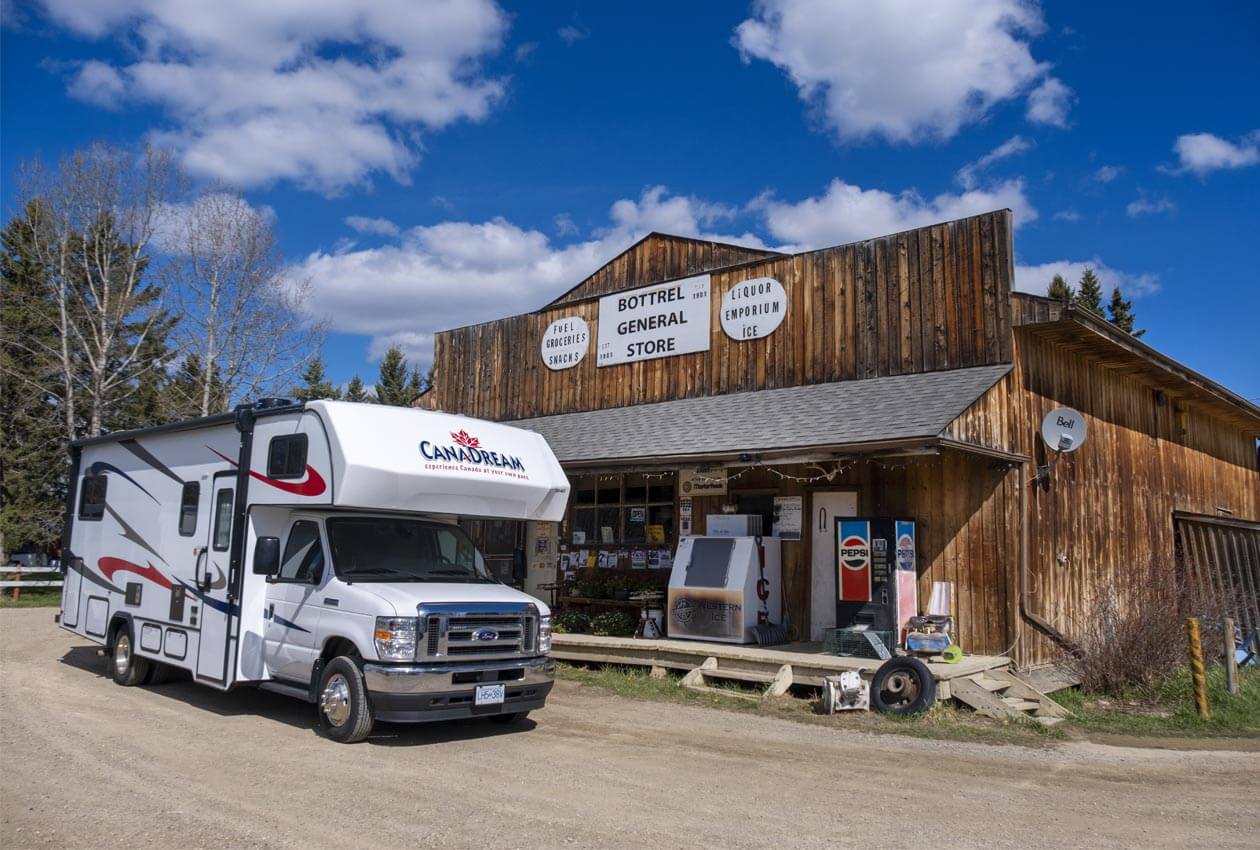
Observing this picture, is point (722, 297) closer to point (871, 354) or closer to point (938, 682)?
point (871, 354)

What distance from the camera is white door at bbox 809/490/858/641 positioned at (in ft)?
42.0

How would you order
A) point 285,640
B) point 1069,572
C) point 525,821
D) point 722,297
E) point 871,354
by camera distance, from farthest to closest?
1. point 722,297
2. point 871,354
3. point 1069,572
4. point 285,640
5. point 525,821

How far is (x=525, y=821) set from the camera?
5812 mm

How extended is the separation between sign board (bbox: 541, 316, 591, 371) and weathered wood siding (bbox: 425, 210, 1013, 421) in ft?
0.53

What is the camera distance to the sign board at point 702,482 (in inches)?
559

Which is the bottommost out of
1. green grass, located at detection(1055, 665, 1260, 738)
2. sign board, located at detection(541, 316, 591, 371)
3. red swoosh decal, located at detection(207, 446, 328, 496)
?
green grass, located at detection(1055, 665, 1260, 738)

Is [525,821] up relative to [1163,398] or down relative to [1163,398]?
down

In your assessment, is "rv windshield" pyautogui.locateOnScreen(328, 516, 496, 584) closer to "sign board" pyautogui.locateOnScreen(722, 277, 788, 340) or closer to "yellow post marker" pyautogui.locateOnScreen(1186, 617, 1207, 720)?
"sign board" pyautogui.locateOnScreen(722, 277, 788, 340)

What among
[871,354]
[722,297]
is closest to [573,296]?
[722,297]

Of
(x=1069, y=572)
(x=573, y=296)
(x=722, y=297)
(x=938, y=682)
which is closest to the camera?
(x=938, y=682)

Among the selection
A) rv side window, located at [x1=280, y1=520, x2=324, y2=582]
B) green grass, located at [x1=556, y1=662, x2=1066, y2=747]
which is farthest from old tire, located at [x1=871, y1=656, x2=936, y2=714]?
rv side window, located at [x1=280, y1=520, x2=324, y2=582]

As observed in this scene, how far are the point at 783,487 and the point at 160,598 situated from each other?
815 centimetres

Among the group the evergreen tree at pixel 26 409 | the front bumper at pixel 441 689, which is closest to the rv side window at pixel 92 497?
the front bumper at pixel 441 689

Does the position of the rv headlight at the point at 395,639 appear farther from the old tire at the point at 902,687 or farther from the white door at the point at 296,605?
the old tire at the point at 902,687
